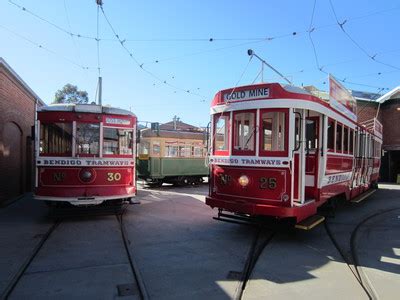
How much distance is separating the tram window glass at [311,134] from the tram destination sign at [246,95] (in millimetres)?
1075

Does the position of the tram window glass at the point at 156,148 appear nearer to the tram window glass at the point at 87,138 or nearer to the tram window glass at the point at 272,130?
the tram window glass at the point at 87,138

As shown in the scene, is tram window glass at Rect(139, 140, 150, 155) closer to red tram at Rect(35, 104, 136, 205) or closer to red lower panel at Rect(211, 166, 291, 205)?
red tram at Rect(35, 104, 136, 205)

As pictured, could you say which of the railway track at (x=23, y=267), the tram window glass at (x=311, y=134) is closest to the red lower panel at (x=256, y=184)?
the tram window glass at (x=311, y=134)

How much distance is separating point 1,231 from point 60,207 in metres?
1.80

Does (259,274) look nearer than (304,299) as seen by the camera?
No

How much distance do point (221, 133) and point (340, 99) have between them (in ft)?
11.1

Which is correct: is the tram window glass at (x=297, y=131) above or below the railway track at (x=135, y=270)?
above

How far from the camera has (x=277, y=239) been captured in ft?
24.4

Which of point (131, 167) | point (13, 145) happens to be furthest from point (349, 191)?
point (13, 145)

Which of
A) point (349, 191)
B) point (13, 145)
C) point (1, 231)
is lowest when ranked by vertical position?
point (1, 231)

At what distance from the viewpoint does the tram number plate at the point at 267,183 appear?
6.99 m

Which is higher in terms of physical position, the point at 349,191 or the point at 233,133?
the point at 233,133

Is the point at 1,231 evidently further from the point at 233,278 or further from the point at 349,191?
the point at 349,191

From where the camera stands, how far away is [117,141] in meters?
9.94
